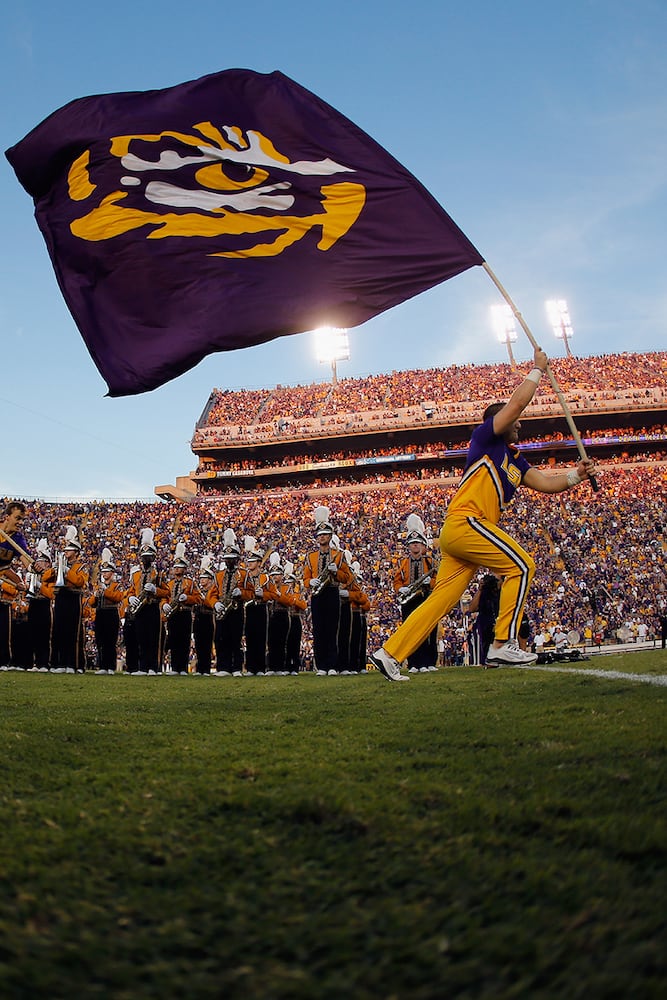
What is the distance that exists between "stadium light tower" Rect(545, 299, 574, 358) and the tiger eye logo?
163ft

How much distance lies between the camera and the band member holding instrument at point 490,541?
17.3ft

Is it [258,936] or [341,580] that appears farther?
[341,580]

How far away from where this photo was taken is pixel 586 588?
2738 cm

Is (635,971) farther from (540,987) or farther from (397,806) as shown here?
(397,806)

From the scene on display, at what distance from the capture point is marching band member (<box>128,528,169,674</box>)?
13.1m

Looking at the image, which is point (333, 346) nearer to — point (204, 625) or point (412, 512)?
point (412, 512)

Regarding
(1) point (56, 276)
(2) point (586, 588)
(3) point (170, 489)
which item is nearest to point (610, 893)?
(1) point (56, 276)

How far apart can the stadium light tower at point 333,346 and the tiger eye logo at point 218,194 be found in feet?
152

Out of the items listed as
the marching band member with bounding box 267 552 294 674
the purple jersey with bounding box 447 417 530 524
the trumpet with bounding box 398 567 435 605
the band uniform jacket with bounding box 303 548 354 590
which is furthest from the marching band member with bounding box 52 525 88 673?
the purple jersey with bounding box 447 417 530 524

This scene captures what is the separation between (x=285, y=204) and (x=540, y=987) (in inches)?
224

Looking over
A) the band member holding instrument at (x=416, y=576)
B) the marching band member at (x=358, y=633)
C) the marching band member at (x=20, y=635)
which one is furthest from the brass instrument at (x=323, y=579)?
the marching band member at (x=20, y=635)

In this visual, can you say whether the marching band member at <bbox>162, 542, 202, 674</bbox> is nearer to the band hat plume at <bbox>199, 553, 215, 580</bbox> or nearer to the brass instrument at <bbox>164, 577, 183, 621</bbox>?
the brass instrument at <bbox>164, 577, 183, 621</bbox>

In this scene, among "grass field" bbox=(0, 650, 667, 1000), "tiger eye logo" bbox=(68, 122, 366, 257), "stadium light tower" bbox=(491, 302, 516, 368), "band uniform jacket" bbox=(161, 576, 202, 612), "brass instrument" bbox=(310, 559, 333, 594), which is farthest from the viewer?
"stadium light tower" bbox=(491, 302, 516, 368)

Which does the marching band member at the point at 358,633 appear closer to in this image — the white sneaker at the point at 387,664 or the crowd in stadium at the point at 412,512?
the crowd in stadium at the point at 412,512
